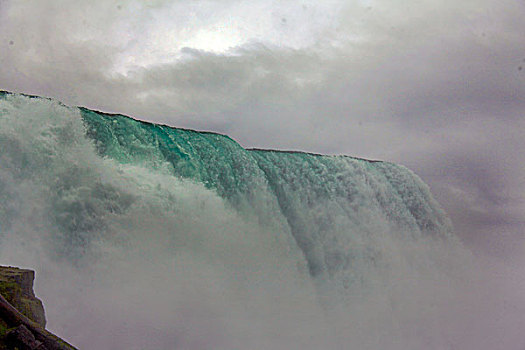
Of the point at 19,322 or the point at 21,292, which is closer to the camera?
the point at 19,322

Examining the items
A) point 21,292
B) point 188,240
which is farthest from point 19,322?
point 188,240

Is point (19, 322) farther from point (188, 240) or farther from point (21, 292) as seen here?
point (188, 240)

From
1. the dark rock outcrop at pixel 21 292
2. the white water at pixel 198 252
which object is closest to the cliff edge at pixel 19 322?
the dark rock outcrop at pixel 21 292

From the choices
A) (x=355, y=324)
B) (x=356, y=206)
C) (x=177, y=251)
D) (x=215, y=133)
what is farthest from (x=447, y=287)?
(x=177, y=251)

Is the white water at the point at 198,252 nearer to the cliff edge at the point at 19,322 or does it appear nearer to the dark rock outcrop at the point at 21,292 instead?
the dark rock outcrop at the point at 21,292

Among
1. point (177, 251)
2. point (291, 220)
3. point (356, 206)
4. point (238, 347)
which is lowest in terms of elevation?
point (238, 347)

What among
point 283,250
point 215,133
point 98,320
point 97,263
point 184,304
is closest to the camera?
point 98,320

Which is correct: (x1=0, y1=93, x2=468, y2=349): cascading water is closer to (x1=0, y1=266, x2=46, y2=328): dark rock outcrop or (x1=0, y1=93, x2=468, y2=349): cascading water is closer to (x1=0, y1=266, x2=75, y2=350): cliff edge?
(x1=0, y1=266, x2=46, y2=328): dark rock outcrop

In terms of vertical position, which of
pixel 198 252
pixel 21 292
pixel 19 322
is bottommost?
pixel 19 322

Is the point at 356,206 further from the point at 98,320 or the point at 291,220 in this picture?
the point at 98,320
